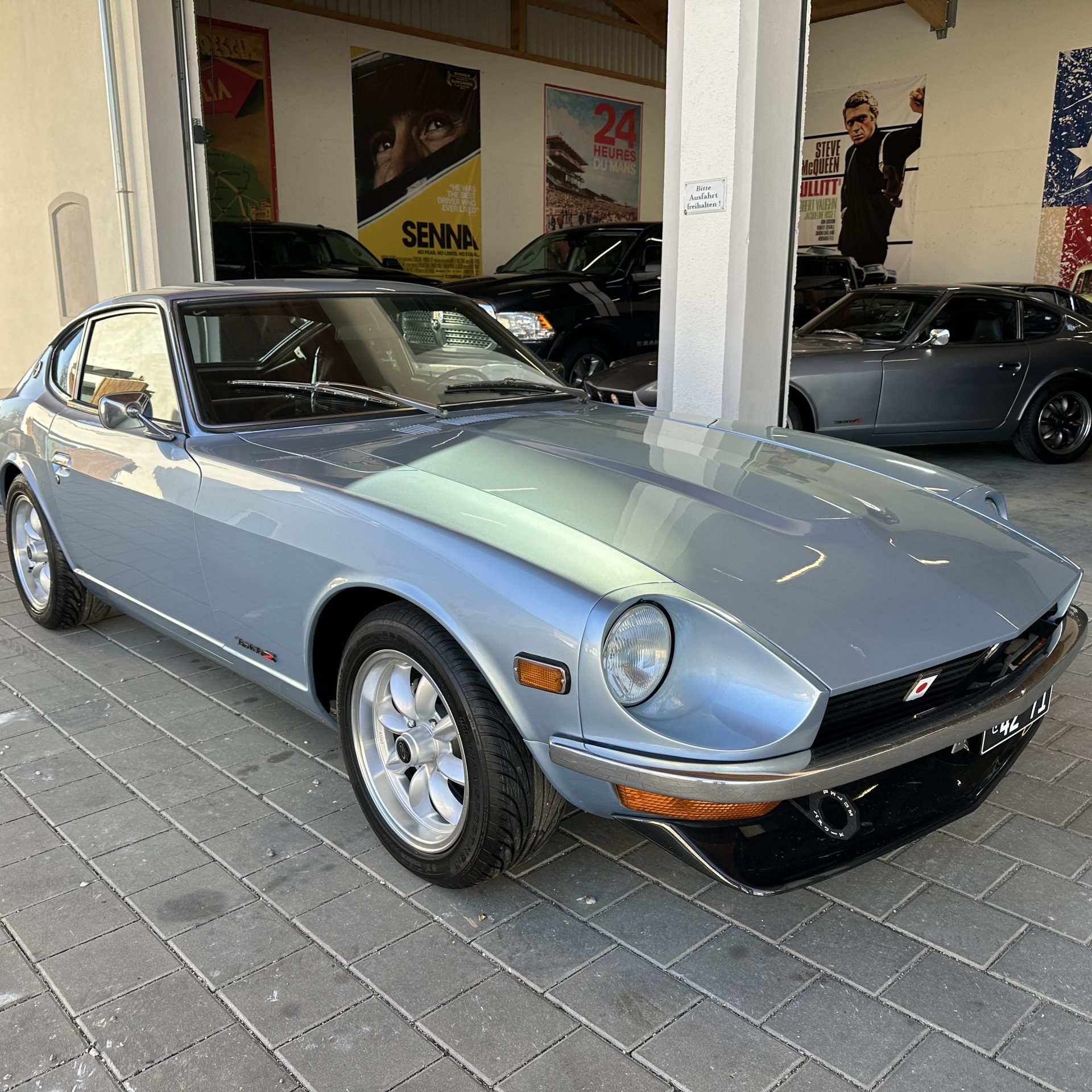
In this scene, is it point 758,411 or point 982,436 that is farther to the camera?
point 982,436

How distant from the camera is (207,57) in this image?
1301 cm

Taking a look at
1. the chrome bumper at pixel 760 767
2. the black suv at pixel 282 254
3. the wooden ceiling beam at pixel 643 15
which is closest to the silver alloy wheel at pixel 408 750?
the chrome bumper at pixel 760 767

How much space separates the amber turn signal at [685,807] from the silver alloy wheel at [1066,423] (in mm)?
7269

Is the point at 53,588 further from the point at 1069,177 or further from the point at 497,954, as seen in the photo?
the point at 1069,177

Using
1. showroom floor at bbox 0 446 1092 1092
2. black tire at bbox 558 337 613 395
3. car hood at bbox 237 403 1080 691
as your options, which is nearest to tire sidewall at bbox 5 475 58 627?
showroom floor at bbox 0 446 1092 1092

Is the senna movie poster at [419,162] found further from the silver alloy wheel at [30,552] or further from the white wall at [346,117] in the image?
the silver alloy wheel at [30,552]

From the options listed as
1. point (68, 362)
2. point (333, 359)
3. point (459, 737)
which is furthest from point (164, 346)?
point (459, 737)

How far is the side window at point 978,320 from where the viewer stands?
7746mm

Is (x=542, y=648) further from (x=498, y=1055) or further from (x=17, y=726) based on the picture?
(x=17, y=726)

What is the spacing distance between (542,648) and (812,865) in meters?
0.66

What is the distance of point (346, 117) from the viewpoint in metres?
14.5

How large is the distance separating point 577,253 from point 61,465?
6.99 metres

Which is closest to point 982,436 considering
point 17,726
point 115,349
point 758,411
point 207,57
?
point 758,411

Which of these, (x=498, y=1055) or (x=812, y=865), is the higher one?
(x=812, y=865)
